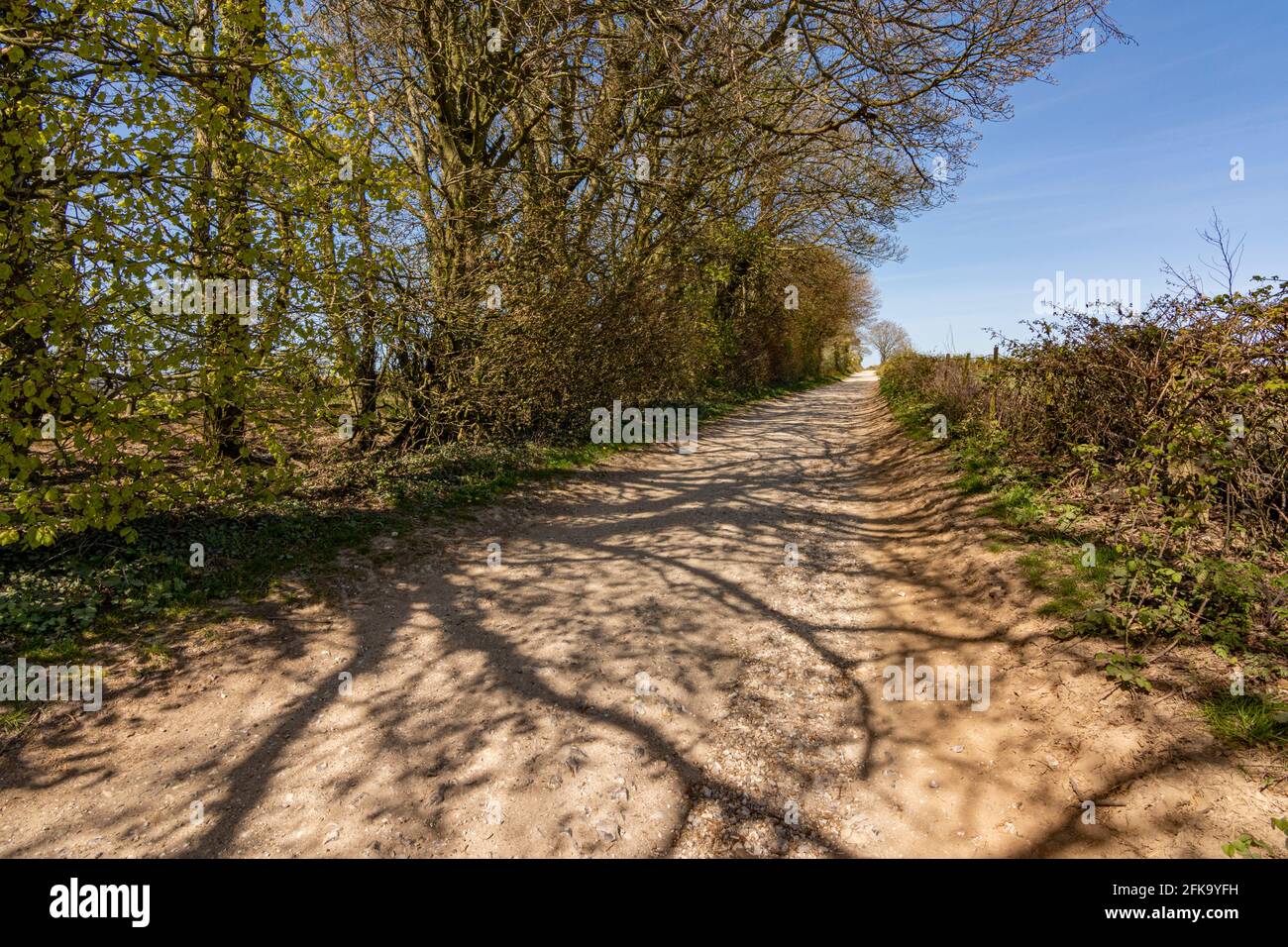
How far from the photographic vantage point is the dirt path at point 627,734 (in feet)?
9.81

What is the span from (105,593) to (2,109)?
12.2ft

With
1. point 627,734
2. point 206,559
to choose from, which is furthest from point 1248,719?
point 206,559

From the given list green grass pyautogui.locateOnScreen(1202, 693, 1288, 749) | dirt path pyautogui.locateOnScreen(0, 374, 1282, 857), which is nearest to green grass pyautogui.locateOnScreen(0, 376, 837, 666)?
dirt path pyautogui.locateOnScreen(0, 374, 1282, 857)

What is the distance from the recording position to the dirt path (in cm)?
299

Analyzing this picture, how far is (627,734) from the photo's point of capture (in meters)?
3.80

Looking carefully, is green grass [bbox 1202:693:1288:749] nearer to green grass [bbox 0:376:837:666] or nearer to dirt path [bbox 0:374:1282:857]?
dirt path [bbox 0:374:1282:857]

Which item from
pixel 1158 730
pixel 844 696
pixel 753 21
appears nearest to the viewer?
pixel 1158 730

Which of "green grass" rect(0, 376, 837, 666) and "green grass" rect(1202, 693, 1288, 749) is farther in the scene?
"green grass" rect(0, 376, 837, 666)

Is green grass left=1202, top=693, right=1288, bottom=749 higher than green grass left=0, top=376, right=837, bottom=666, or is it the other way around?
green grass left=0, top=376, right=837, bottom=666

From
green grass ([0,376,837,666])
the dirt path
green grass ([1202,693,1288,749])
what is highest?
green grass ([0,376,837,666])

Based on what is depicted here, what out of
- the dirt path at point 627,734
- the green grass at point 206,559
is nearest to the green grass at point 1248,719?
the dirt path at point 627,734
